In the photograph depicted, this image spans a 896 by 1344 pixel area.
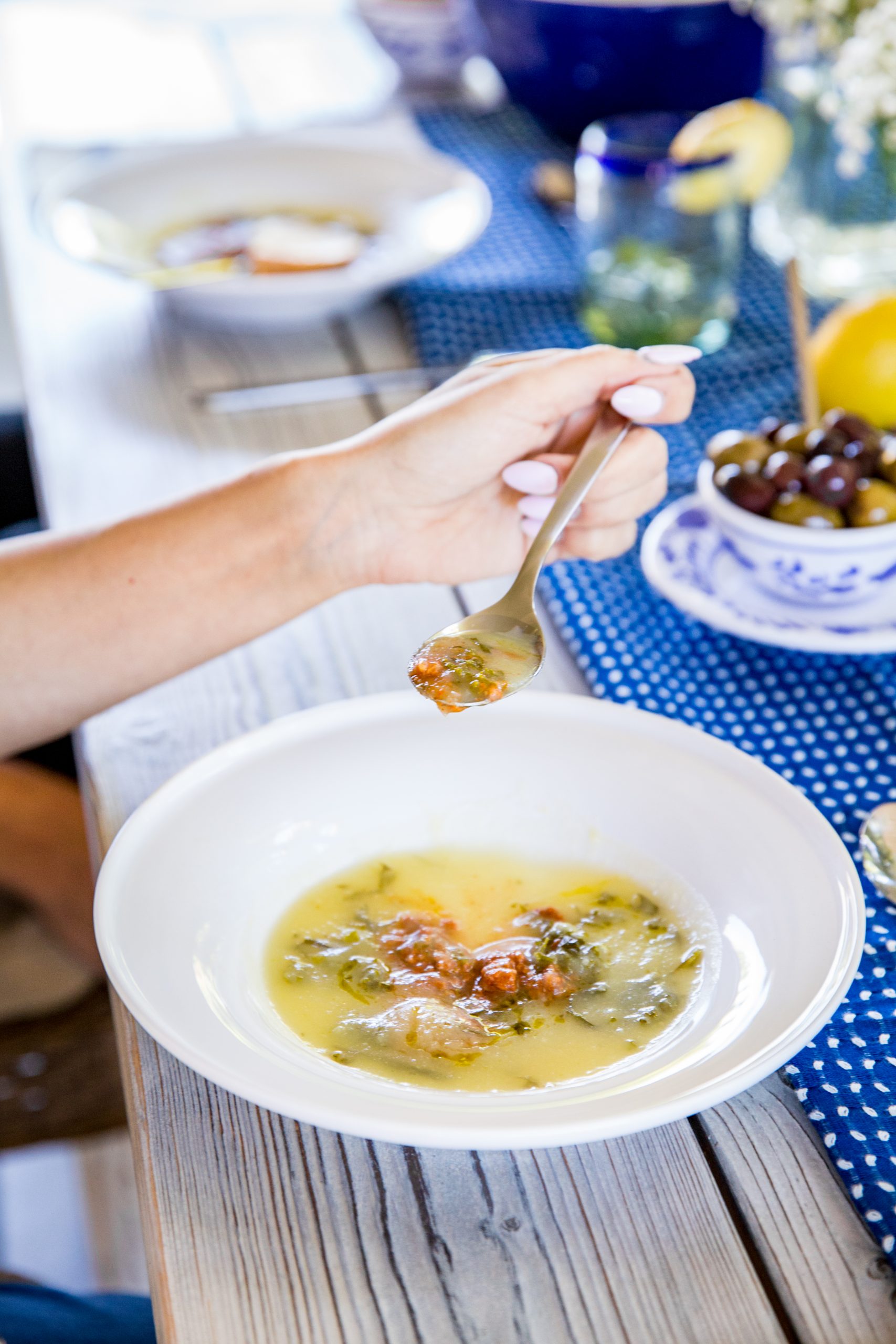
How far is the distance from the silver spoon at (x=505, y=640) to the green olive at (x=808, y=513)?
0.15 m

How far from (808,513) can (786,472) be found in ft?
0.12

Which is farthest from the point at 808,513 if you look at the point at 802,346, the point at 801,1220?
the point at 801,1220

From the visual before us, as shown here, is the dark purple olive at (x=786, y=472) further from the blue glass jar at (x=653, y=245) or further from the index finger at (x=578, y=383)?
the blue glass jar at (x=653, y=245)

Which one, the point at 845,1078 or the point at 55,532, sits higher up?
the point at 55,532

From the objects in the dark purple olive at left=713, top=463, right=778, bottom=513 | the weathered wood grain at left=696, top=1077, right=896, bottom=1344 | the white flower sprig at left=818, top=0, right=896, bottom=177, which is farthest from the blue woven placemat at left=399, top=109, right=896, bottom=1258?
the white flower sprig at left=818, top=0, right=896, bottom=177

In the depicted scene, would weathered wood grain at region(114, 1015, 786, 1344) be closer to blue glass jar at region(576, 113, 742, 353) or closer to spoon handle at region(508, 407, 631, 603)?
spoon handle at region(508, 407, 631, 603)

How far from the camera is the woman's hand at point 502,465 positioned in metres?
0.94

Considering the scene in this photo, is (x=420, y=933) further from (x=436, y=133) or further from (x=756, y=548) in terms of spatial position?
(x=436, y=133)

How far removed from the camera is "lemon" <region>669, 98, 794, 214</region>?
140 cm

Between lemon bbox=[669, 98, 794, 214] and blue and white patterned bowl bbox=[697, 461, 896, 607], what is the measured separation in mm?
520

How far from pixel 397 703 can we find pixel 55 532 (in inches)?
12.3

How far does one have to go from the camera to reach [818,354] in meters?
1.25

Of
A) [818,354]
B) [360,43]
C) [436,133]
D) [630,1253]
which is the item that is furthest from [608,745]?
A: [360,43]

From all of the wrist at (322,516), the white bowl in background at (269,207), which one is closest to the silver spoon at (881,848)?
the wrist at (322,516)
